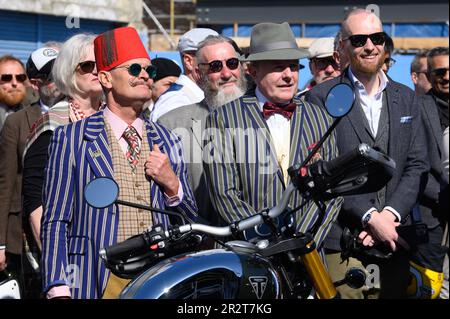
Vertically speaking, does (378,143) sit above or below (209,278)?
above

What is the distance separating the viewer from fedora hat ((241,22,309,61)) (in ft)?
17.0

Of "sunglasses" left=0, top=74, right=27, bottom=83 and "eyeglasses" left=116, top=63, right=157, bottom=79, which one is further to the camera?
"sunglasses" left=0, top=74, right=27, bottom=83

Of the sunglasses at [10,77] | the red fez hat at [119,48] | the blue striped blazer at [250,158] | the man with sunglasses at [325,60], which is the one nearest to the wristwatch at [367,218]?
the blue striped blazer at [250,158]

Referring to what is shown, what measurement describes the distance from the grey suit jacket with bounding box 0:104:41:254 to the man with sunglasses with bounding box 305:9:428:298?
6.21ft

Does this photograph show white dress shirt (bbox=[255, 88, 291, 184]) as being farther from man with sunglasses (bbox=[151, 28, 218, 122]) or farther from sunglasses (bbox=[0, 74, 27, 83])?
sunglasses (bbox=[0, 74, 27, 83])

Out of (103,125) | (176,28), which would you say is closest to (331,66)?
(103,125)

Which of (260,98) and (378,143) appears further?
(378,143)

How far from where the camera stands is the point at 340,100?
3717 millimetres

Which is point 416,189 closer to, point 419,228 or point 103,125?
point 419,228

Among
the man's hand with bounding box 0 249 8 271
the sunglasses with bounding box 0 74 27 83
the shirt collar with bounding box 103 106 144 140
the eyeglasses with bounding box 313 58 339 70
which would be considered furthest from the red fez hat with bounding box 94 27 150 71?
the sunglasses with bounding box 0 74 27 83

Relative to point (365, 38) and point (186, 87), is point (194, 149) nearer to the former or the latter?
point (365, 38)

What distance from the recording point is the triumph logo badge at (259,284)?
3629 millimetres

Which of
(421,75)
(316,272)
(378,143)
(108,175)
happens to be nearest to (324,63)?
(421,75)

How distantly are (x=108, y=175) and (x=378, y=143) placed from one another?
190 cm
